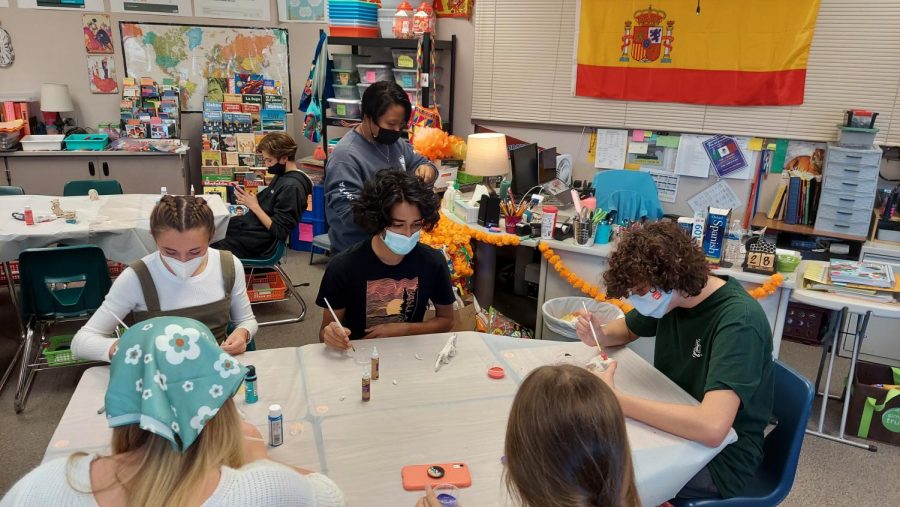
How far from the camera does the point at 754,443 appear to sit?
1.78 meters

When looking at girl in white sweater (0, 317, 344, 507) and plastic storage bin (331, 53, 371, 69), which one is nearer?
girl in white sweater (0, 317, 344, 507)

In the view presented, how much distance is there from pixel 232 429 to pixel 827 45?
14.5 feet

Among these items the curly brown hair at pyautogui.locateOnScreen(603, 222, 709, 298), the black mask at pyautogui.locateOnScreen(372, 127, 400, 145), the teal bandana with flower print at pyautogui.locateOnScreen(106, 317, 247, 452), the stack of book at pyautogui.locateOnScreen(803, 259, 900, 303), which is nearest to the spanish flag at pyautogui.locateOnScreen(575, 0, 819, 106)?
the stack of book at pyautogui.locateOnScreen(803, 259, 900, 303)

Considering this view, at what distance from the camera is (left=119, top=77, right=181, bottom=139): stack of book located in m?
5.54

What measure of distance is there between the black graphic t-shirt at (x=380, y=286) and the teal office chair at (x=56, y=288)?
5.19 ft

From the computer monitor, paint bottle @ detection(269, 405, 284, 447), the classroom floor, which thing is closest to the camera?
paint bottle @ detection(269, 405, 284, 447)

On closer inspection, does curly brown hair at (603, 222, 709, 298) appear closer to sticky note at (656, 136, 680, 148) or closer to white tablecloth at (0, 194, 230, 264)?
white tablecloth at (0, 194, 230, 264)

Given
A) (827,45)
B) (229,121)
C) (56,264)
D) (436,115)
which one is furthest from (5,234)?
(827,45)

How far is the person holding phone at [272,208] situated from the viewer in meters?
3.87

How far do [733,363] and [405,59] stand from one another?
383 centimetres

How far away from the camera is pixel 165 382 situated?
104cm

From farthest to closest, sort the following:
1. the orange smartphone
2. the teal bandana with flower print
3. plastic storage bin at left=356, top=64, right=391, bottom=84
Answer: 1. plastic storage bin at left=356, top=64, right=391, bottom=84
2. the orange smartphone
3. the teal bandana with flower print

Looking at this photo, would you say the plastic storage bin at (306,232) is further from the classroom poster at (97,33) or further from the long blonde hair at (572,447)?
the long blonde hair at (572,447)

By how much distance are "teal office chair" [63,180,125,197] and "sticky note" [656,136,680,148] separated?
3.99 metres
